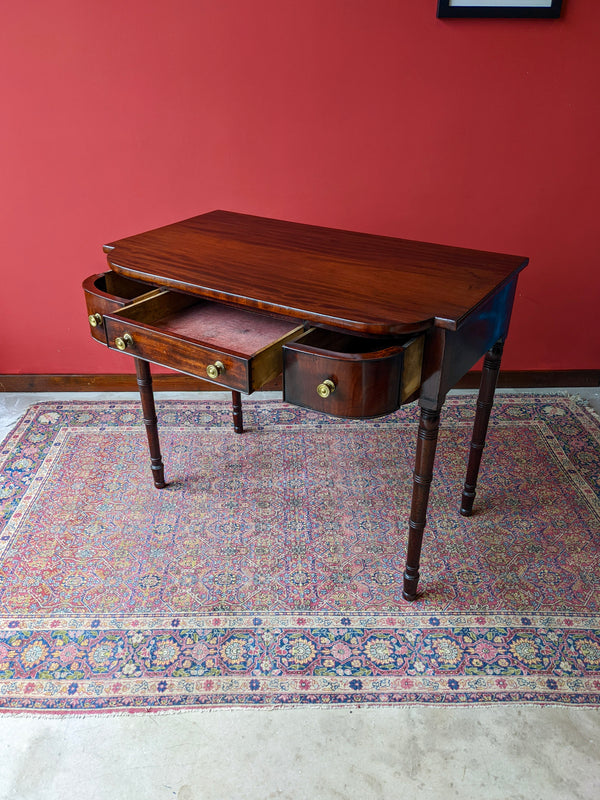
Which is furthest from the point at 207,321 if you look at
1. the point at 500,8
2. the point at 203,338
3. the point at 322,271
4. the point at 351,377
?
the point at 500,8

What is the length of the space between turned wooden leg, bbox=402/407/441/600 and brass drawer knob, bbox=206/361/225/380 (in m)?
0.50

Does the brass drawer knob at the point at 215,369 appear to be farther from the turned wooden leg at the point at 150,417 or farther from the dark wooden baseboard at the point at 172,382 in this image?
the dark wooden baseboard at the point at 172,382

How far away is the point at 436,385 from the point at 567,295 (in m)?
1.64

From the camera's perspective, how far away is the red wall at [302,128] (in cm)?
240

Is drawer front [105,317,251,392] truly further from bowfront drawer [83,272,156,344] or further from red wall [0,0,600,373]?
red wall [0,0,600,373]

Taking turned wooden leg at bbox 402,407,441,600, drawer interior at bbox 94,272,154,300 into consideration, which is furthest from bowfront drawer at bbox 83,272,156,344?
turned wooden leg at bbox 402,407,441,600

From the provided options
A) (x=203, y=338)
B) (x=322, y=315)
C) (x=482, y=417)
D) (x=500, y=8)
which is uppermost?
(x=500, y=8)

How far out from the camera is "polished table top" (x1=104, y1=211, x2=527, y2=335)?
1470 mm

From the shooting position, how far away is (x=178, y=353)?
5.13ft

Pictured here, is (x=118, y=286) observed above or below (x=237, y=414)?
above

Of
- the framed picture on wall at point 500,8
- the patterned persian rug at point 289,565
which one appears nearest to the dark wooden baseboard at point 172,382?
the patterned persian rug at point 289,565

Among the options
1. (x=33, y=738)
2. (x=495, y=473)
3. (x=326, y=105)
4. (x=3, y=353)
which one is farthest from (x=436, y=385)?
(x=3, y=353)

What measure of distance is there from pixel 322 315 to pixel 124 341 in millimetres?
550

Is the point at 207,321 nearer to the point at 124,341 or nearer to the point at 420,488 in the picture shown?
the point at 124,341
